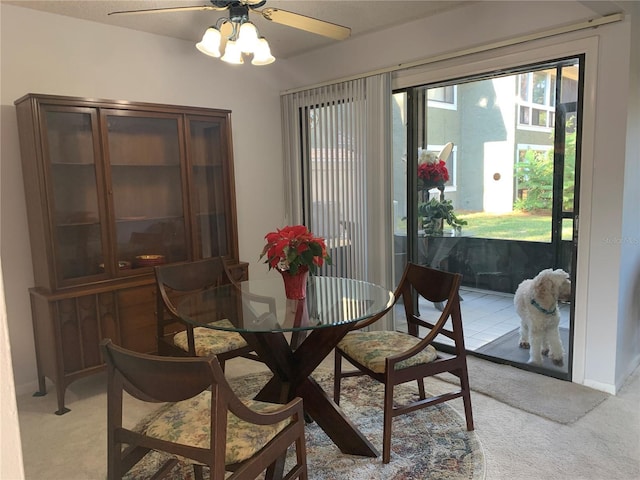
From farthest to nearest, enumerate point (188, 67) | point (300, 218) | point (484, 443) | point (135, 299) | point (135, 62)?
point (300, 218) < point (188, 67) < point (135, 62) < point (135, 299) < point (484, 443)

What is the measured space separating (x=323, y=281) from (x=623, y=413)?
5.91 ft

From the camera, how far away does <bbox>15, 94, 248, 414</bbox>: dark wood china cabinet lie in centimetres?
285

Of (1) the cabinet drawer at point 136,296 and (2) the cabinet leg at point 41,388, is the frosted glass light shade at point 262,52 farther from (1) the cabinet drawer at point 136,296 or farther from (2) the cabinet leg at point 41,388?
(2) the cabinet leg at point 41,388

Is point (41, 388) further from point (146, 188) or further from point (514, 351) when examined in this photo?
point (514, 351)

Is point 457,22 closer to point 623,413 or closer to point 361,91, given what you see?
point 361,91

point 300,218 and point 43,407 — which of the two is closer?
point 43,407

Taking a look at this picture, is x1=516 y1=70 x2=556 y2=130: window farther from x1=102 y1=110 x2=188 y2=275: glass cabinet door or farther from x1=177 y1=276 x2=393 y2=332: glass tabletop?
x1=102 y1=110 x2=188 y2=275: glass cabinet door

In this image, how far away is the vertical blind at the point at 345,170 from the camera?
12.2ft

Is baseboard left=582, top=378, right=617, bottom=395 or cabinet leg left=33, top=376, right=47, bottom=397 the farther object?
cabinet leg left=33, top=376, right=47, bottom=397

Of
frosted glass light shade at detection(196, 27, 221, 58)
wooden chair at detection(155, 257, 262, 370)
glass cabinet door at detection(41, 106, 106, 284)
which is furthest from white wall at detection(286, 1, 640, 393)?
glass cabinet door at detection(41, 106, 106, 284)

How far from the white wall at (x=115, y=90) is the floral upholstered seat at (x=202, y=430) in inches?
73.9

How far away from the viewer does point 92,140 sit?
3016mm

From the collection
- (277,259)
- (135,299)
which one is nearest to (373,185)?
(277,259)

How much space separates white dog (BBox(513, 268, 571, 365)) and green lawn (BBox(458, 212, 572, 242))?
0.82 ft
